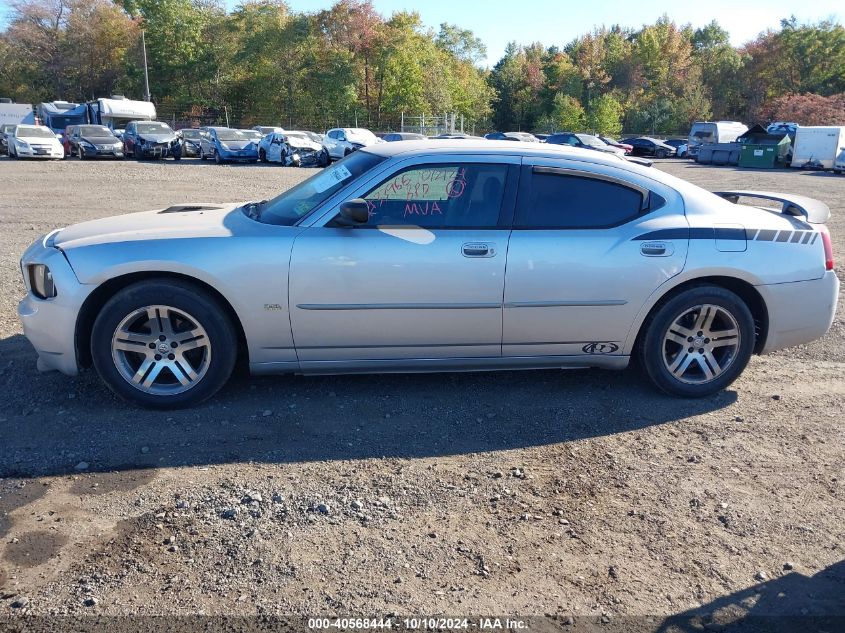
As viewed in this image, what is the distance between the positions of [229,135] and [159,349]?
28.8m

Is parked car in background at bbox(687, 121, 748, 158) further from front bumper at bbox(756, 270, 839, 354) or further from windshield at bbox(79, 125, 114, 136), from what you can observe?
front bumper at bbox(756, 270, 839, 354)

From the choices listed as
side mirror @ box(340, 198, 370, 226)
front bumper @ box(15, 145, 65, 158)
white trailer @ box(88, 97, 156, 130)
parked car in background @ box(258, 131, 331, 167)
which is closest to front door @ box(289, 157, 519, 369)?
side mirror @ box(340, 198, 370, 226)

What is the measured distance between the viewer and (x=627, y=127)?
65.6 m

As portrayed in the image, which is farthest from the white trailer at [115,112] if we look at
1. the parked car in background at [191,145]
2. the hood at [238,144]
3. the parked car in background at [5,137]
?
the hood at [238,144]

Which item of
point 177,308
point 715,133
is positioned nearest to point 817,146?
point 715,133

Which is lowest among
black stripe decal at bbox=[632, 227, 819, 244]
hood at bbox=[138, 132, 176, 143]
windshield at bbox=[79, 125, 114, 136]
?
black stripe decal at bbox=[632, 227, 819, 244]

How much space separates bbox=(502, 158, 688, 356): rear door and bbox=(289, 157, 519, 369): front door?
0.14m

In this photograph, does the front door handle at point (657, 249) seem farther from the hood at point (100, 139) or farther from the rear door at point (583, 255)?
the hood at point (100, 139)

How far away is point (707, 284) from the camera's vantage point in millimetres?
4707

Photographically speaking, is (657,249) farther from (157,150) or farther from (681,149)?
(681,149)

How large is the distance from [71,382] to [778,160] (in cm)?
3624

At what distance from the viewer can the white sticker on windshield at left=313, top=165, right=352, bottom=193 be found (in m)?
4.60

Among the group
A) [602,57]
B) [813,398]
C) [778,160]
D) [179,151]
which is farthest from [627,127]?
[813,398]

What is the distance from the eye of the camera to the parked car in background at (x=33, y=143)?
1135 inches
